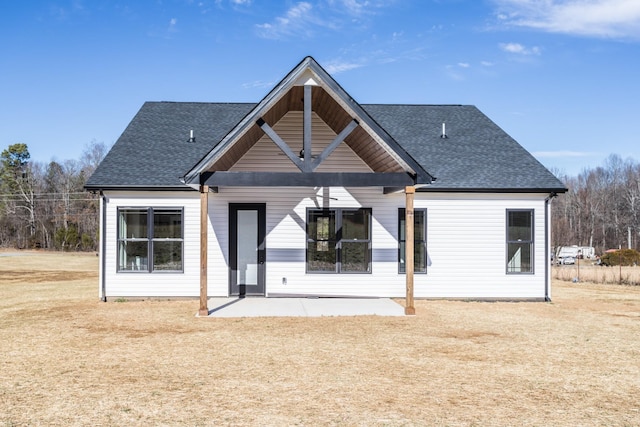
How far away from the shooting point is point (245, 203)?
1507cm

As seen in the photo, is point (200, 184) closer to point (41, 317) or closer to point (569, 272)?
point (41, 317)

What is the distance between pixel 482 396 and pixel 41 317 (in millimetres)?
10023

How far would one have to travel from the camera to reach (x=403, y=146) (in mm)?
17047

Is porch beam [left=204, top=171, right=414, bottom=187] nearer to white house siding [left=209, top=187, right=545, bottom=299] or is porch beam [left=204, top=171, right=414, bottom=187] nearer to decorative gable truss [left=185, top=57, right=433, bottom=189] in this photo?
decorative gable truss [left=185, top=57, right=433, bottom=189]

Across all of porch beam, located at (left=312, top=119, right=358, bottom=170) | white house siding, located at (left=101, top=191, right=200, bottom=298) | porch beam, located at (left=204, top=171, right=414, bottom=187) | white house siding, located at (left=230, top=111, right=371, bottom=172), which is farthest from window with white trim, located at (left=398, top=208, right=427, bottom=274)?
white house siding, located at (left=101, top=191, right=200, bottom=298)

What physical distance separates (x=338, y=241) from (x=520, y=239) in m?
5.18

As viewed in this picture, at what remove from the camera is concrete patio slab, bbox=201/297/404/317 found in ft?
40.8

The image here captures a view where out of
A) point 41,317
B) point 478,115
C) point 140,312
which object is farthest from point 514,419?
point 478,115

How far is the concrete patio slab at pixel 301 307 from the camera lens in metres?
12.4

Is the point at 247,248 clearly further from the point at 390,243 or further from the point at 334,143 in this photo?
the point at 334,143

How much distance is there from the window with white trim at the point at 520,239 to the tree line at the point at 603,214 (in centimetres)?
4548

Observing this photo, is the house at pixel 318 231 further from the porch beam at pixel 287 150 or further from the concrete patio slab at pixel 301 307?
the porch beam at pixel 287 150

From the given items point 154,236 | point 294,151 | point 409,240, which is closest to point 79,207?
point 154,236

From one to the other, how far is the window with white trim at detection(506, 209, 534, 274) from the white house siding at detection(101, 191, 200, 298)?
878cm
